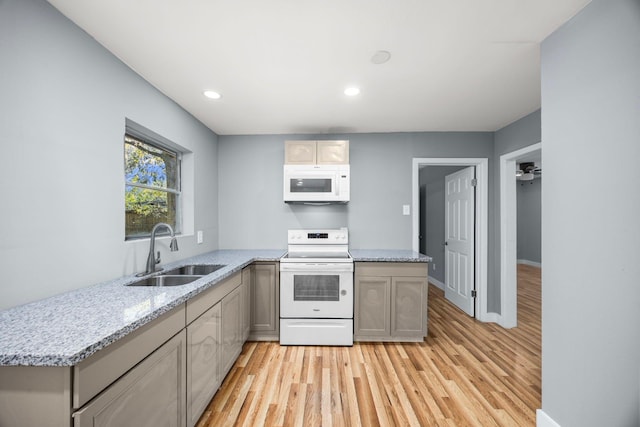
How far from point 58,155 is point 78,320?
2.98 ft

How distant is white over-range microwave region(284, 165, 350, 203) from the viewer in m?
2.97

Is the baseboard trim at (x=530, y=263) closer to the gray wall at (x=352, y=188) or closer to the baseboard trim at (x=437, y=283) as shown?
the baseboard trim at (x=437, y=283)

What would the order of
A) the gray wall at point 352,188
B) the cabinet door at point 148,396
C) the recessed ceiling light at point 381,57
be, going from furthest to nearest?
the gray wall at point 352,188 < the recessed ceiling light at point 381,57 < the cabinet door at point 148,396

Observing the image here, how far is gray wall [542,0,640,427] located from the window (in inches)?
113

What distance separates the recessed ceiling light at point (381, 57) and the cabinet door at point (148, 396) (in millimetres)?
2063

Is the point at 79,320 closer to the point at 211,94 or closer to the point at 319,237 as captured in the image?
the point at 211,94

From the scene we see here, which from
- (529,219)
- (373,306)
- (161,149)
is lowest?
(373,306)

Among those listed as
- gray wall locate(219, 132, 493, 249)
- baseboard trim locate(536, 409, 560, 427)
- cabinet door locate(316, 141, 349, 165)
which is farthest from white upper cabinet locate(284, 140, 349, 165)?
baseboard trim locate(536, 409, 560, 427)

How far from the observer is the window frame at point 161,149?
6.59 ft

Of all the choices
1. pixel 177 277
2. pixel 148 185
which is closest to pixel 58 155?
pixel 148 185

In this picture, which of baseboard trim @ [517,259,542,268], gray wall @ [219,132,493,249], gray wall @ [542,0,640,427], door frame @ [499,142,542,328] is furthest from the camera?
baseboard trim @ [517,259,542,268]

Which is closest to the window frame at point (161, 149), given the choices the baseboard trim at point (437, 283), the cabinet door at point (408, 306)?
the cabinet door at point (408, 306)

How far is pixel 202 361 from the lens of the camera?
166 centimetres

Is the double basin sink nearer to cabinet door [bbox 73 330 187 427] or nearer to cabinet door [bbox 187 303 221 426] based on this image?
cabinet door [bbox 187 303 221 426]
